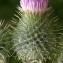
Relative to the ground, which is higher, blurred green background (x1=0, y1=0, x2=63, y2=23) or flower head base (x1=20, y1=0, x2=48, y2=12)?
blurred green background (x1=0, y1=0, x2=63, y2=23)

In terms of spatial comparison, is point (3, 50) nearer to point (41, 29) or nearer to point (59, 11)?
point (41, 29)

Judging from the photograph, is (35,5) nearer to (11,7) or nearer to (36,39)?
(36,39)

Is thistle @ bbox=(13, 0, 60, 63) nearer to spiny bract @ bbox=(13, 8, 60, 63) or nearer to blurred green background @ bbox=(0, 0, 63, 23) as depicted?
spiny bract @ bbox=(13, 8, 60, 63)

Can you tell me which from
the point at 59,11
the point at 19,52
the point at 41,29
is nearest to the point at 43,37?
the point at 41,29

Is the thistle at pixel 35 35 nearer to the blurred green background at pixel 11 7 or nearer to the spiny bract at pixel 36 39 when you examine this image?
the spiny bract at pixel 36 39

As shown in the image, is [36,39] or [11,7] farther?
[11,7]

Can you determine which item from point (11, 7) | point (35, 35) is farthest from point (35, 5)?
point (11, 7)

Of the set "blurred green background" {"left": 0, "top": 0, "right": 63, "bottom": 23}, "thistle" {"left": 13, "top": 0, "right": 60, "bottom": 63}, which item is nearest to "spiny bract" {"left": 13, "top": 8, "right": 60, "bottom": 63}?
"thistle" {"left": 13, "top": 0, "right": 60, "bottom": 63}
